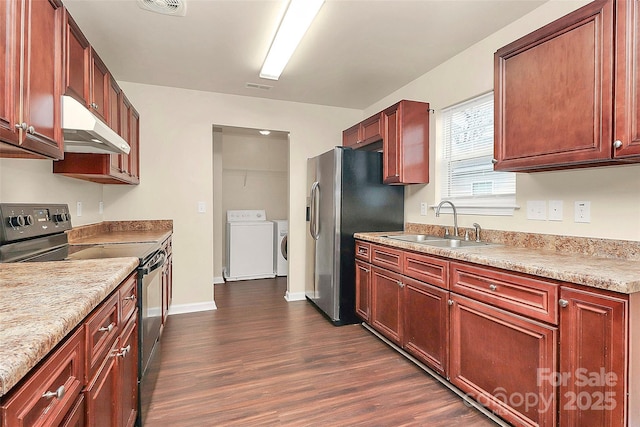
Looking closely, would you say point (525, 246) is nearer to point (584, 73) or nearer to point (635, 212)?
point (635, 212)

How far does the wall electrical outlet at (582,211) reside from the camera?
1.81 metres

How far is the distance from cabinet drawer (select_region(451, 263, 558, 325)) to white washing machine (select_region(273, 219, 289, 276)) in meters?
3.40

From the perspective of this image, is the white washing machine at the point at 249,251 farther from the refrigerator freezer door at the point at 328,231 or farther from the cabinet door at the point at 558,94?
the cabinet door at the point at 558,94

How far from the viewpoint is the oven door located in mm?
1687

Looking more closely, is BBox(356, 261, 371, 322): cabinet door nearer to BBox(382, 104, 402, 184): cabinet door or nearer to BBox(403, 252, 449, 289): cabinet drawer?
BBox(403, 252, 449, 289): cabinet drawer

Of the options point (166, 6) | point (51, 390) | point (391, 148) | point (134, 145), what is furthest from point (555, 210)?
point (134, 145)

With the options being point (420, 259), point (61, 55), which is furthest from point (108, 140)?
point (420, 259)

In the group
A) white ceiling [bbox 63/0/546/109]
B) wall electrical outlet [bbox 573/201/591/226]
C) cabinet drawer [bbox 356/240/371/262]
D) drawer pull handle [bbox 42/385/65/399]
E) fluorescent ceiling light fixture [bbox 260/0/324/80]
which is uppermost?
white ceiling [bbox 63/0/546/109]

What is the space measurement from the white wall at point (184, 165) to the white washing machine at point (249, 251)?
45.6 inches

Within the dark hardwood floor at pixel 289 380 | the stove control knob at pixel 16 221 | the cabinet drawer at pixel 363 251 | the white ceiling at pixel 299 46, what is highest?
the white ceiling at pixel 299 46

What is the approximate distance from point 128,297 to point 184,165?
2339 millimetres

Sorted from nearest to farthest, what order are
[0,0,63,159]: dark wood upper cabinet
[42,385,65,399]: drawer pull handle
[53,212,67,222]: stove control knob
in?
1. [42,385,65,399]: drawer pull handle
2. [0,0,63,159]: dark wood upper cabinet
3. [53,212,67,222]: stove control knob

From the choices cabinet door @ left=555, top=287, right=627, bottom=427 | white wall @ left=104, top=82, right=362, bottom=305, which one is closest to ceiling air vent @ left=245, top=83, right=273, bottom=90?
white wall @ left=104, top=82, right=362, bottom=305

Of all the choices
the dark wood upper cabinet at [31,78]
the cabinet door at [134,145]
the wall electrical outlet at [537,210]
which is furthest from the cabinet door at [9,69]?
the wall electrical outlet at [537,210]
